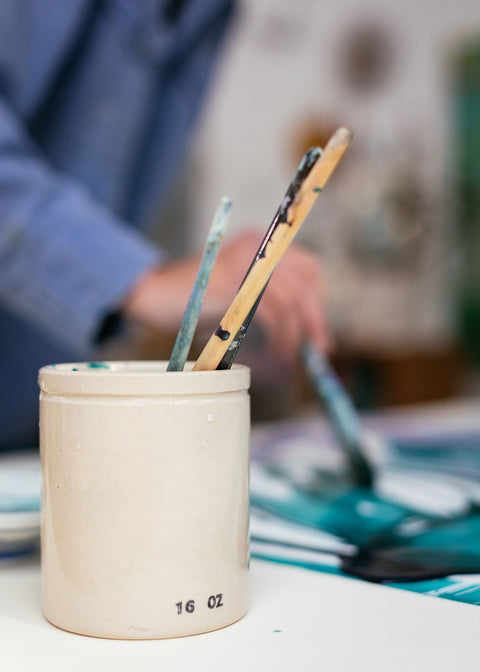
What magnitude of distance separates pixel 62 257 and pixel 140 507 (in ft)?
1.32

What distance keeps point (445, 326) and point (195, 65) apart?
2495 mm

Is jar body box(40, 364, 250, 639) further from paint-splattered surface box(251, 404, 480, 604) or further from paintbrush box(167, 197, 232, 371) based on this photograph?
paint-splattered surface box(251, 404, 480, 604)

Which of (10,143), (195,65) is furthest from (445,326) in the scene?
(10,143)

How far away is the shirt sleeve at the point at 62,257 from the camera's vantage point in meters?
0.68

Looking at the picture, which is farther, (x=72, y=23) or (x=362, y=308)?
(x=362, y=308)

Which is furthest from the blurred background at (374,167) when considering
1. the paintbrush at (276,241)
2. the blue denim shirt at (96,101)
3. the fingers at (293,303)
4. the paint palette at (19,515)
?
the paintbrush at (276,241)

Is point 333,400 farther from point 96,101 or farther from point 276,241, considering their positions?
point 96,101

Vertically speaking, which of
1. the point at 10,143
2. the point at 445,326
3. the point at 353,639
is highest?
the point at 10,143

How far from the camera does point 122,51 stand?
107 cm

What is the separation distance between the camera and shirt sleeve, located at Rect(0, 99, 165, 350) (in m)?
0.68

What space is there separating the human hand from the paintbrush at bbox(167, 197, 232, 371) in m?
0.30

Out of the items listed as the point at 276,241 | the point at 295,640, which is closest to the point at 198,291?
the point at 276,241

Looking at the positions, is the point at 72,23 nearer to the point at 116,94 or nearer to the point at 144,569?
the point at 116,94

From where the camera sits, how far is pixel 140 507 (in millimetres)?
338
